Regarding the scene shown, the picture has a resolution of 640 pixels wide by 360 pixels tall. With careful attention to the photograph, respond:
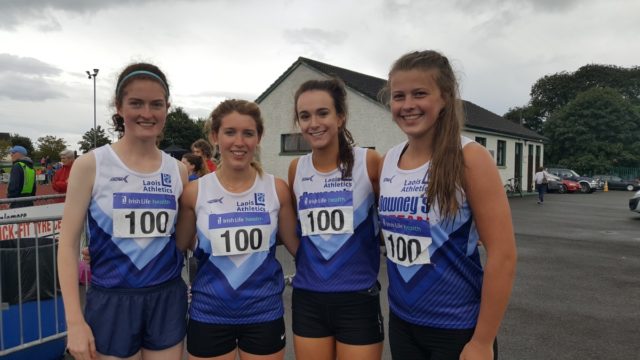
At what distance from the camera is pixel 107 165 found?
2137 mm

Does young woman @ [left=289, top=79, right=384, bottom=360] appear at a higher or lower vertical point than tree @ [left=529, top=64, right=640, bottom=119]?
lower

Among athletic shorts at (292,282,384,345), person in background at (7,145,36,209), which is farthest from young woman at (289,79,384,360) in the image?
person in background at (7,145,36,209)

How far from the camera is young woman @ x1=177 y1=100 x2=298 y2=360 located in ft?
7.34

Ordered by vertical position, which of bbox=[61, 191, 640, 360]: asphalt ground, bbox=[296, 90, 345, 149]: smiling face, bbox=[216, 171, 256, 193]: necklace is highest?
bbox=[296, 90, 345, 149]: smiling face

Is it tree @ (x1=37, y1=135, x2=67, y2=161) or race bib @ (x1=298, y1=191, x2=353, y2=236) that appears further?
tree @ (x1=37, y1=135, x2=67, y2=161)

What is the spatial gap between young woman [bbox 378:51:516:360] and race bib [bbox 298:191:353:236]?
313mm

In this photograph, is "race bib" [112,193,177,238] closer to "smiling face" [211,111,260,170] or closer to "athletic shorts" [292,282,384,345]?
"smiling face" [211,111,260,170]

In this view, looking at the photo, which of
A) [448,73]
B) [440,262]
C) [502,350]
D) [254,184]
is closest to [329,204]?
[254,184]

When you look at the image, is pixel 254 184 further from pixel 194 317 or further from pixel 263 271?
pixel 194 317

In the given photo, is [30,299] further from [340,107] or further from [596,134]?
[596,134]

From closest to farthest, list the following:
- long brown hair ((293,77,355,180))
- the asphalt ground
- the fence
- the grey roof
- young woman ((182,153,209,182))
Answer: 1. long brown hair ((293,77,355,180))
2. the fence
3. the asphalt ground
4. young woman ((182,153,209,182))
5. the grey roof

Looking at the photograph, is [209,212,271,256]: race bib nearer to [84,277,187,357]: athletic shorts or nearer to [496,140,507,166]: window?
[84,277,187,357]: athletic shorts

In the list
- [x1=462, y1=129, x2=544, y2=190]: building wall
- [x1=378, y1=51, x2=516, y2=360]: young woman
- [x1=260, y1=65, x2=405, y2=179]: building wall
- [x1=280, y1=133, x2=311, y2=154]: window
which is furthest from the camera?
[x1=462, y1=129, x2=544, y2=190]: building wall

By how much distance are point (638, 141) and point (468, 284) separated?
4995 cm
